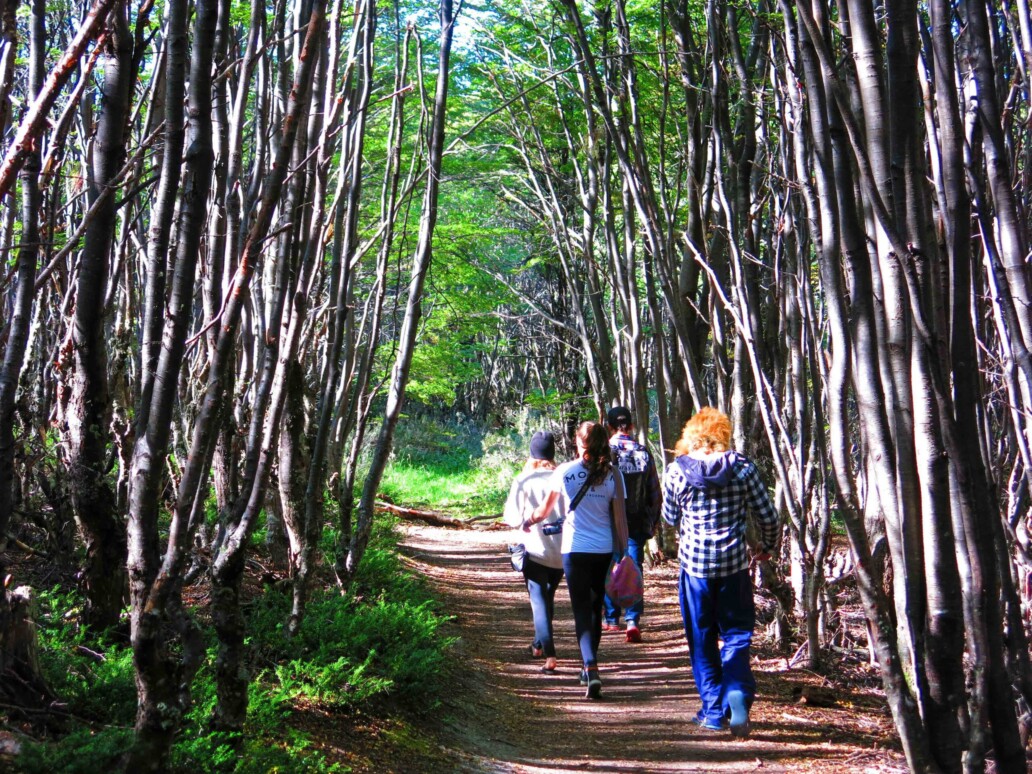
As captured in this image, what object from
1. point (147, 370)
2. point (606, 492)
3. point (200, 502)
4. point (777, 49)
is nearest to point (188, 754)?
point (200, 502)

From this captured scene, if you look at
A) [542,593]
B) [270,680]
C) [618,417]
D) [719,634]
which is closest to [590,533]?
[542,593]

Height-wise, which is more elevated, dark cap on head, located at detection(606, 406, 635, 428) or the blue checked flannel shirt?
dark cap on head, located at detection(606, 406, 635, 428)

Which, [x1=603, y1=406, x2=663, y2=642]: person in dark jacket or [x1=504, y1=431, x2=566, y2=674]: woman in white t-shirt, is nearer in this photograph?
[x1=504, y1=431, x2=566, y2=674]: woman in white t-shirt

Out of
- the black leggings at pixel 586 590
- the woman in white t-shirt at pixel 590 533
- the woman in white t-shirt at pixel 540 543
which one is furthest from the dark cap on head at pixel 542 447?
the black leggings at pixel 586 590

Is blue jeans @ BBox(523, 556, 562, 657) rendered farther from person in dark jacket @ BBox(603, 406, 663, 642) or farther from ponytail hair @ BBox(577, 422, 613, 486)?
person in dark jacket @ BBox(603, 406, 663, 642)

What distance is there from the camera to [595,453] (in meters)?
6.01

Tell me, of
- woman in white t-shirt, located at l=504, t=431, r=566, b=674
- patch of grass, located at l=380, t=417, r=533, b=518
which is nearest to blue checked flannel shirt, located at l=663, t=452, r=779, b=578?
woman in white t-shirt, located at l=504, t=431, r=566, b=674

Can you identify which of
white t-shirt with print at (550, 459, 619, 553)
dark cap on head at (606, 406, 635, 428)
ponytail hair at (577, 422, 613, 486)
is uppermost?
dark cap on head at (606, 406, 635, 428)

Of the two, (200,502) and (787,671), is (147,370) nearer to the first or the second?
(200,502)

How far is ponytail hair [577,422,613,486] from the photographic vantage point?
597cm

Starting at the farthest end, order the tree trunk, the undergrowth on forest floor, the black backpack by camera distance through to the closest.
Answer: the black backpack, the tree trunk, the undergrowth on forest floor

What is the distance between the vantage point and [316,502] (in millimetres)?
5656

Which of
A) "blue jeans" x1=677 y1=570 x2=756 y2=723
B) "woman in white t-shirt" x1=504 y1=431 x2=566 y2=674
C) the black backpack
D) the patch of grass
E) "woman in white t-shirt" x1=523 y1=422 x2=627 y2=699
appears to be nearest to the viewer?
"blue jeans" x1=677 y1=570 x2=756 y2=723

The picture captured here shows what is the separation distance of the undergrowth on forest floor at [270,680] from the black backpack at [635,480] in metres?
1.93
